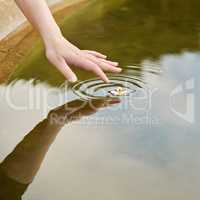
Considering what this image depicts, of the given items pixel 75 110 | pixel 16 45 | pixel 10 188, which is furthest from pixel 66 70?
pixel 16 45

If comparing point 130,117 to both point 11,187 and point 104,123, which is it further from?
point 11,187

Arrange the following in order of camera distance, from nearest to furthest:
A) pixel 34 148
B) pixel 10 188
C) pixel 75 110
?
pixel 10 188, pixel 34 148, pixel 75 110

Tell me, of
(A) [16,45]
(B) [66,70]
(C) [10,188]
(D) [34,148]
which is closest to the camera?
(B) [66,70]

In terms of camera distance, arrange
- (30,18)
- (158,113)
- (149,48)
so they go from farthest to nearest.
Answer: (149,48), (158,113), (30,18)

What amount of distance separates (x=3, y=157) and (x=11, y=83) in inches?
13.0

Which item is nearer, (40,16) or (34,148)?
(40,16)

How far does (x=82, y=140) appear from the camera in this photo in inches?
44.5

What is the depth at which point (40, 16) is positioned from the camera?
2.81ft

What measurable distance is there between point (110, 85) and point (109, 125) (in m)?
0.19

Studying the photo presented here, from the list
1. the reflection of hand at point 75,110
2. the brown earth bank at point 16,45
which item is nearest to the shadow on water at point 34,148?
the reflection of hand at point 75,110

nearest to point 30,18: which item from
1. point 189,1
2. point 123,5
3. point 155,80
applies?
point 155,80

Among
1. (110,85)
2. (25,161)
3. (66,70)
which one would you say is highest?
(66,70)

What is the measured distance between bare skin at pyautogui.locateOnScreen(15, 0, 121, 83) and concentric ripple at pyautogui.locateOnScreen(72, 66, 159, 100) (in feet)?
1.39

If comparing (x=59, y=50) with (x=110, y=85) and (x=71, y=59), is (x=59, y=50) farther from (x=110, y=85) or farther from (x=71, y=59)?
(x=110, y=85)
